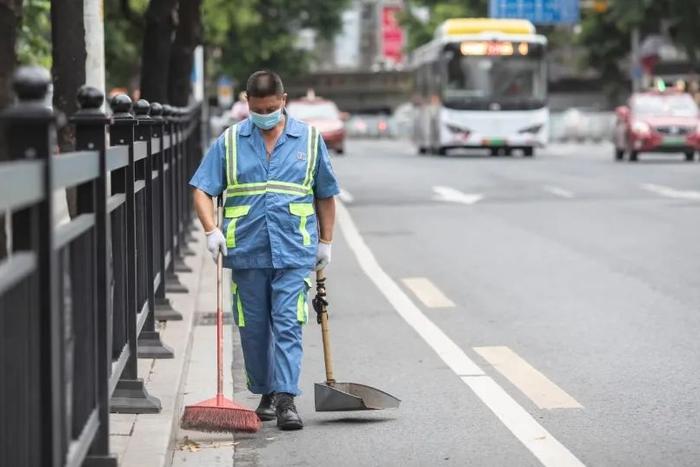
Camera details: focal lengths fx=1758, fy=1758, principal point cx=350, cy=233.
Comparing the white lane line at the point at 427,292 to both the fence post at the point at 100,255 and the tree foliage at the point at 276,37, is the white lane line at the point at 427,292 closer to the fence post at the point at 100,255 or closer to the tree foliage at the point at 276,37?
the fence post at the point at 100,255

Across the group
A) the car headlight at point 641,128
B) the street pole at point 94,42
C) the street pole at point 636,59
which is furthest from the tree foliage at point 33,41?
the street pole at point 636,59

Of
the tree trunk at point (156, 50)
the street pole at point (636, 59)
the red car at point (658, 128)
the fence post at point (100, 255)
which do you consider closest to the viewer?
the fence post at point (100, 255)

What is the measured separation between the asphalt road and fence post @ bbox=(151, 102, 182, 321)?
2.86 feet

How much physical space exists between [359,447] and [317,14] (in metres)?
63.7

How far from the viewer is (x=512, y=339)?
401 inches

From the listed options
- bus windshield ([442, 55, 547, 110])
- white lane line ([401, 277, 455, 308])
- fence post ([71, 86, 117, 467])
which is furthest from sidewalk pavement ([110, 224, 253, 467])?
bus windshield ([442, 55, 547, 110])

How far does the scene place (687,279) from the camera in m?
13.4

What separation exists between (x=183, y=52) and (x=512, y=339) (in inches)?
504

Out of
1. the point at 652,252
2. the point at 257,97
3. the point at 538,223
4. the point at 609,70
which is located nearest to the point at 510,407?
the point at 257,97

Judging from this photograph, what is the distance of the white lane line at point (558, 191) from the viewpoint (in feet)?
81.4

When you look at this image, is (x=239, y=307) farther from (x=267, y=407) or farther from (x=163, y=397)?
(x=163, y=397)

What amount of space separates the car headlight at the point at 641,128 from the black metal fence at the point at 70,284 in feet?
100

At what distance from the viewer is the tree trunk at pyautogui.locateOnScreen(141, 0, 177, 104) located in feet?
61.5

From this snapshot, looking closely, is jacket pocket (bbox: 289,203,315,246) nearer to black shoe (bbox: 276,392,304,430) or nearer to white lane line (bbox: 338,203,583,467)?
black shoe (bbox: 276,392,304,430)
